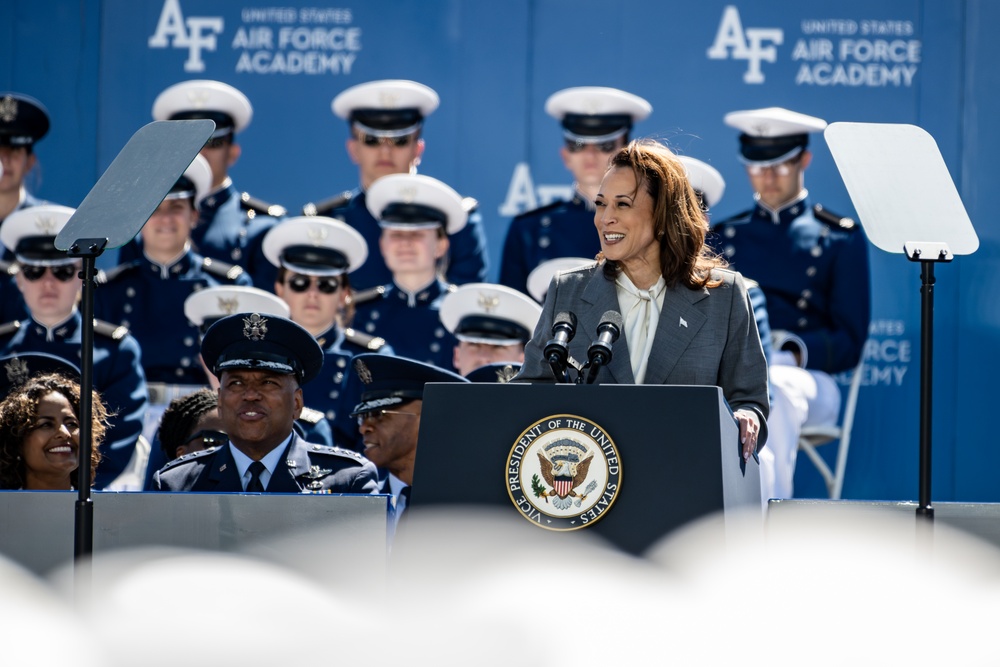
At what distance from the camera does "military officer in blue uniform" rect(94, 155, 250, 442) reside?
5973 millimetres

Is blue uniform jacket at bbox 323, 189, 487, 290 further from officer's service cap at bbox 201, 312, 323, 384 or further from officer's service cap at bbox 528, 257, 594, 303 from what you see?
officer's service cap at bbox 201, 312, 323, 384

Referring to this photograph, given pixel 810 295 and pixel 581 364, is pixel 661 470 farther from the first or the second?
pixel 810 295

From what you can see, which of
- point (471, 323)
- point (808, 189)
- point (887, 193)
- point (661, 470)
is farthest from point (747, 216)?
point (661, 470)

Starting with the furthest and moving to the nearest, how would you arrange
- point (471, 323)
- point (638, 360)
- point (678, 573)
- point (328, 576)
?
point (471, 323) → point (638, 360) → point (328, 576) → point (678, 573)

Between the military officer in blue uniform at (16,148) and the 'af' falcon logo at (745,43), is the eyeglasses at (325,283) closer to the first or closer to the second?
the military officer in blue uniform at (16,148)

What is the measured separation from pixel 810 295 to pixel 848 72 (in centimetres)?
92

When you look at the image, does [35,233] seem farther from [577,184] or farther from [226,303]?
[577,184]

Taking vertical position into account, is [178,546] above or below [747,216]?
below

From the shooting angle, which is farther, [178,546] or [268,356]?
[268,356]

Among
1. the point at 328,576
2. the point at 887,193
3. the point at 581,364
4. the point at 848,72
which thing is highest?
the point at 848,72

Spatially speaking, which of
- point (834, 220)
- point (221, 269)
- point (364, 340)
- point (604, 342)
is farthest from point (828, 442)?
point (604, 342)

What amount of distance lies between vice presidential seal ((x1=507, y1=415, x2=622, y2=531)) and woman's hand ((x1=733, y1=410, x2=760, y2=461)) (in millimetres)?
402

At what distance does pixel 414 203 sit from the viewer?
6125 mm

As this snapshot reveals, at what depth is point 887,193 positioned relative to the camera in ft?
9.75
